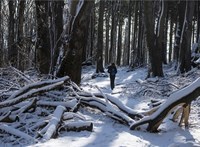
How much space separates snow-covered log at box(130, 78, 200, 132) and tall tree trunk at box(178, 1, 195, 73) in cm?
1221

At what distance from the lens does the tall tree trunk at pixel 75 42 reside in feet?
34.0

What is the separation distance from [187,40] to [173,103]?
12.7m

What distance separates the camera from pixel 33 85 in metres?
8.21

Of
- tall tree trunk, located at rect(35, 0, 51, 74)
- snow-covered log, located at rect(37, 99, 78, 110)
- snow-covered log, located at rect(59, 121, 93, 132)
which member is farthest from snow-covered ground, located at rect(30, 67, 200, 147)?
tall tree trunk, located at rect(35, 0, 51, 74)

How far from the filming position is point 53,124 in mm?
6805

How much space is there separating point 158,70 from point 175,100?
11.4m

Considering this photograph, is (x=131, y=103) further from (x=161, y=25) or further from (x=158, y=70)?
(x=161, y=25)

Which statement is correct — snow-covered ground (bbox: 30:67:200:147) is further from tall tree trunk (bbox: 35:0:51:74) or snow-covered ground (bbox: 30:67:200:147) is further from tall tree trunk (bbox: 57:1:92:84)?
tall tree trunk (bbox: 35:0:51:74)

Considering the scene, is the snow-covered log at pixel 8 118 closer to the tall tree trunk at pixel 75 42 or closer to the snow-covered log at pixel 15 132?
the snow-covered log at pixel 15 132

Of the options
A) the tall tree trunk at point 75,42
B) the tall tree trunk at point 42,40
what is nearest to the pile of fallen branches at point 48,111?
the tall tree trunk at point 75,42

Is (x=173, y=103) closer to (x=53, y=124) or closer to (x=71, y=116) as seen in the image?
(x=71, y=116)

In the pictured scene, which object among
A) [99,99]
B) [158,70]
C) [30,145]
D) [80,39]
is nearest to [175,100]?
[99,99]

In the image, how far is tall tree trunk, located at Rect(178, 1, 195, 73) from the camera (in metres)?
19.0

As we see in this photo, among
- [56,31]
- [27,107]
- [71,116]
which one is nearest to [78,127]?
[71,116]
